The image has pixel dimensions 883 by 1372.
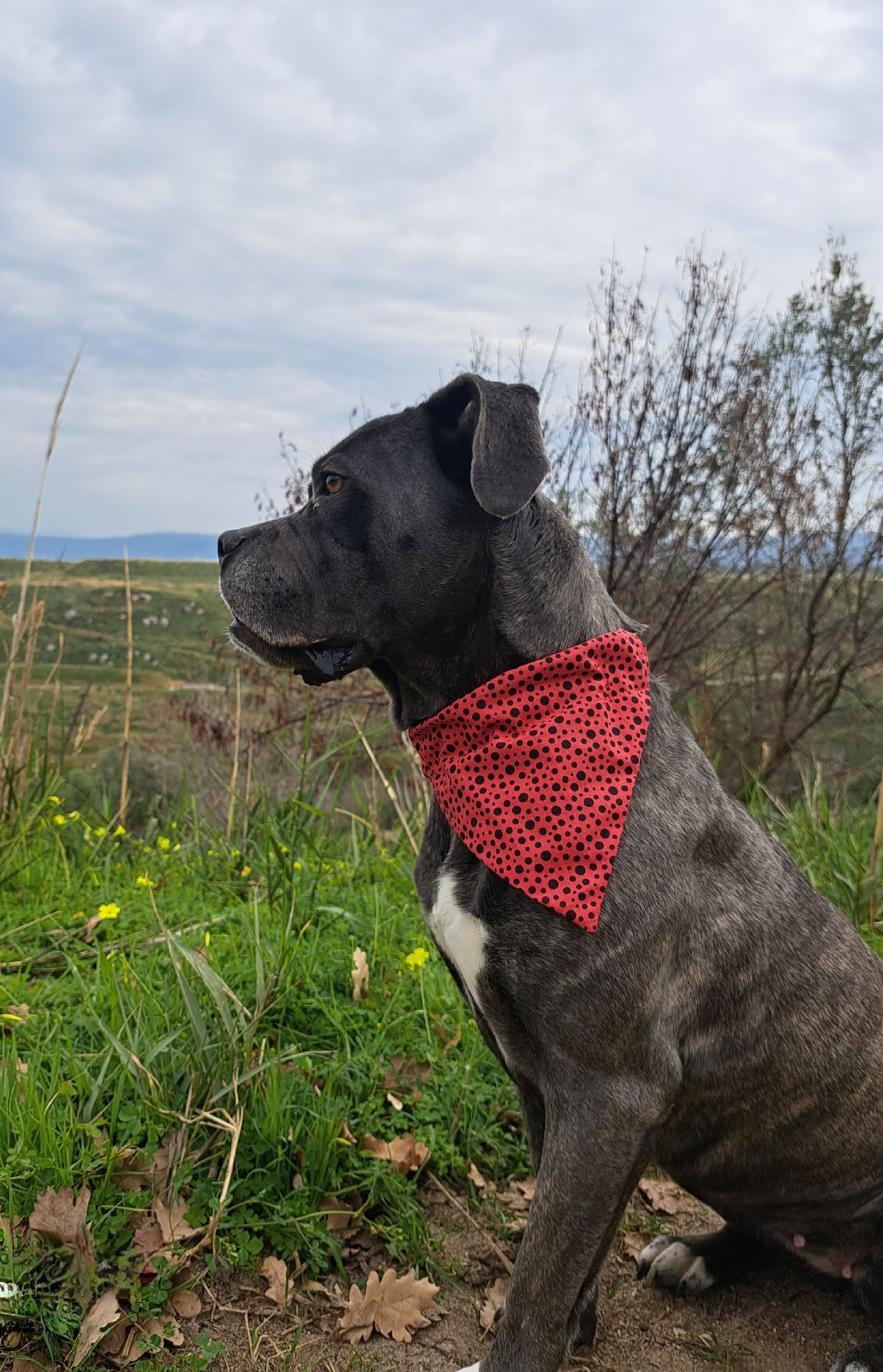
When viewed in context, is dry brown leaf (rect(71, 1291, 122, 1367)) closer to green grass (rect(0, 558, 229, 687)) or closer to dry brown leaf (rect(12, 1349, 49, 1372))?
dry brown leaf (rect(12, 1349, 49, 1372))

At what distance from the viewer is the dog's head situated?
227 cm

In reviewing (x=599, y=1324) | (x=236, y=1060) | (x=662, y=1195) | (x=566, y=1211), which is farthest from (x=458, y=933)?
(x=662, y=1195)

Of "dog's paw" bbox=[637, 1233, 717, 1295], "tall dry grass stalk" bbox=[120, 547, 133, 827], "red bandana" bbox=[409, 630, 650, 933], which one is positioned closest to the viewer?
"red bandana" bbox=[409, 630, 650, 933]

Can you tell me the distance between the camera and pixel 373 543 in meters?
2.32

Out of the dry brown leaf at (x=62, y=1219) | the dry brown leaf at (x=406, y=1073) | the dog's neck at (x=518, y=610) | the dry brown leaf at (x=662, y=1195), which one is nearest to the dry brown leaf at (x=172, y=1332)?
the dry brown leaf at (x=62, y=1219)

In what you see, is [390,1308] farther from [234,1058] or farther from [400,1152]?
[234,1058]

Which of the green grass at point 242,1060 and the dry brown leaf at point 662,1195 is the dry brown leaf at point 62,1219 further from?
the dry brown leaf at point 662,1195

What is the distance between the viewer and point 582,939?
6.64 ft

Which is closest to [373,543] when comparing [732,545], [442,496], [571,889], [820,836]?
[442,496]

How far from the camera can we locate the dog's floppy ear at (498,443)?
211cm

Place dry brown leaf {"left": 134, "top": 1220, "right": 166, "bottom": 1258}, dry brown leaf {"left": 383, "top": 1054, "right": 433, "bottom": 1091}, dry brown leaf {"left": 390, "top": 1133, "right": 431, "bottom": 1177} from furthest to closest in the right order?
dry brown leaf {"left": 383, "top": 1054, "right": 433, "bottom": 1091} → dry brown leaf {"left": 390, "top": 1133, "right": 431, "bottom": 1177} → dry brown leaf {"left": 134, "top": 1220, "right": 166, "bottom": 1258}

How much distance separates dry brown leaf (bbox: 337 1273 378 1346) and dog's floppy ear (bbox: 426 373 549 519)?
6.18 feet

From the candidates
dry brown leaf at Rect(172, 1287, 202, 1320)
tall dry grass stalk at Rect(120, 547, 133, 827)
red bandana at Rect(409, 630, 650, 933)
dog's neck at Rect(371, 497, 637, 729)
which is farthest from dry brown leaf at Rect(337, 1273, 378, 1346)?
tall dry grass stalk at Rect(120, 547, 133, 827)

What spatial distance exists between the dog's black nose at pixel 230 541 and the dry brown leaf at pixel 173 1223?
1.58m
